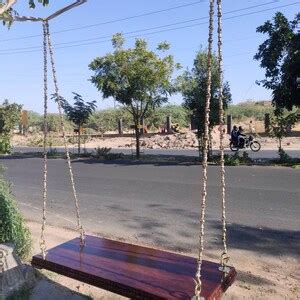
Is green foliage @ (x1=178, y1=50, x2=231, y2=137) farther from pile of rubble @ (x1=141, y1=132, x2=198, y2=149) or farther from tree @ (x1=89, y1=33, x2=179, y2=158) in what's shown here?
pile of rubble @ (x1=141, y1=132, x2=198, y2=149)

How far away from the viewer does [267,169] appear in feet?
45.6

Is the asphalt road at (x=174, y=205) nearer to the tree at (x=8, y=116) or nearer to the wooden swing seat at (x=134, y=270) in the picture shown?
the wooden swing seat at (x=134, y=270)

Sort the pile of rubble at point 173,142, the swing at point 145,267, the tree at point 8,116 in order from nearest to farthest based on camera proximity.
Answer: the swing at point 145,267, the tree at point 8,116, the pile of rubble at point 173,142

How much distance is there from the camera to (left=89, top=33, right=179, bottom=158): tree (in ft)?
61.8

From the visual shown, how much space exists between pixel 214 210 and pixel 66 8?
4.96 metres

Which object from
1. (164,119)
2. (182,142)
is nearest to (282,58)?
(182,142)

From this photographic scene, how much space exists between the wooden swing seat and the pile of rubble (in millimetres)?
23897

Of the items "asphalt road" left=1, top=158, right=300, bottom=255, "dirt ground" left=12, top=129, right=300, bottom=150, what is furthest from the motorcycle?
"asphalt road" left=1, top=158, right=300, bottom=255

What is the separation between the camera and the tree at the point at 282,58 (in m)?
14.1

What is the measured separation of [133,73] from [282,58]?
263 inches

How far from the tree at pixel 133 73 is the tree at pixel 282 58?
5.17 metres

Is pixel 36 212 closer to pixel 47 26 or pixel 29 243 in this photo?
pixel 29 243

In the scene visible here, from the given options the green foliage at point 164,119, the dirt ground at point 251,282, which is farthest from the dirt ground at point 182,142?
the dirt ground at point 251,282

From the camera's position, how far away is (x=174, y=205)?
8.37 m
